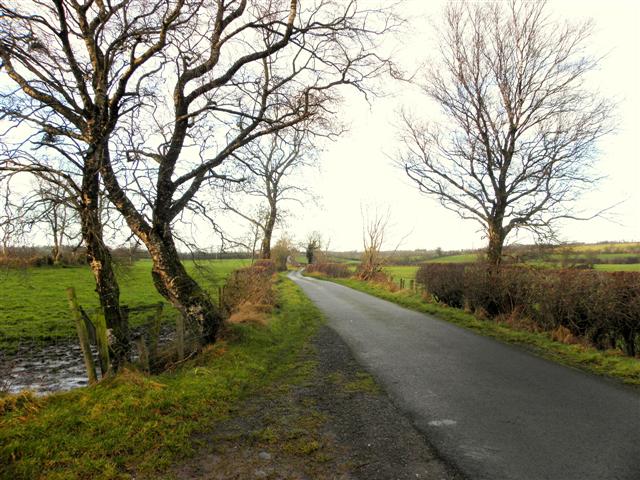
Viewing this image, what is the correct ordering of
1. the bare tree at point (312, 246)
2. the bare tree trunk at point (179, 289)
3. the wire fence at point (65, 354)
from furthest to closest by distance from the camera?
1. the bare tree at point (312, 246)
2. the bare tree trunk at point (179, 289)
3. the wire fence at point (65, 354)

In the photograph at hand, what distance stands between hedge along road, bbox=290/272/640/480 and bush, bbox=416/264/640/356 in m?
1.78

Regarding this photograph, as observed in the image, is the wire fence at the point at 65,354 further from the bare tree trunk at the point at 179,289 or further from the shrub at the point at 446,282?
the shrub at the point at 446,282

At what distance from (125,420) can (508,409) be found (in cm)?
507

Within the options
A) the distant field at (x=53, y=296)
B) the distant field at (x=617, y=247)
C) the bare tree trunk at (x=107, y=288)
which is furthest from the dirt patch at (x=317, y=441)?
the distant field at (x=617, y=247)

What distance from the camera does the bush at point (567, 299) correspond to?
821cm

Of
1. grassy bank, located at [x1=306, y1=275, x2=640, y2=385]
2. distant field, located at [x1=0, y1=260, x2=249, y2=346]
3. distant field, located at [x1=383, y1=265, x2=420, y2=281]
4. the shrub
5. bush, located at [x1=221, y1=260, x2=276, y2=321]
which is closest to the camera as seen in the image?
grassy bank, located at [x1=306, y1=275, x2=640, y2=385]

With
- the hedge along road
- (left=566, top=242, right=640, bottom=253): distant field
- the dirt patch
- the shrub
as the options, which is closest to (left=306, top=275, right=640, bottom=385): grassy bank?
the hedge along road

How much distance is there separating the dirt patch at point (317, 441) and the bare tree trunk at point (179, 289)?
309 cm

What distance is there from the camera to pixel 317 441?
4469 mm

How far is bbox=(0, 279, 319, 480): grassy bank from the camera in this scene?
3856 mm

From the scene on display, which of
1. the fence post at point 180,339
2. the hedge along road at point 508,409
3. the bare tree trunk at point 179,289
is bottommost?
the hedge along road at point 508,409

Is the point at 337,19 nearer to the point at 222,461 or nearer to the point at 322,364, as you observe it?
the point at 322,364

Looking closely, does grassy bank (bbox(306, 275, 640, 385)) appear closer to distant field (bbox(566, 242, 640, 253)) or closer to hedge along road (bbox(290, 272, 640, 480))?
hedge along road (bbox(290, 272, 640, 480))

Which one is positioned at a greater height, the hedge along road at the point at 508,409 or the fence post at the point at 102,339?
the fence post at the point at 102,339
